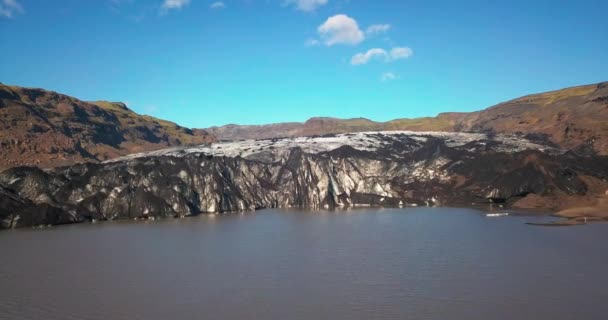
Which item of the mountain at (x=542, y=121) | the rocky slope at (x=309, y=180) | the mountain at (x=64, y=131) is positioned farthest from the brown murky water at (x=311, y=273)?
the mountain at (x=64, y=131)

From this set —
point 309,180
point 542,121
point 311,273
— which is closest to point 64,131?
point 309,180

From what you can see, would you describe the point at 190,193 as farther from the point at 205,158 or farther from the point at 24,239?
the point at 24,239

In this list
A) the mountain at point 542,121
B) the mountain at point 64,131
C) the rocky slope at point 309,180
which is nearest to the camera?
the rocky slope at point 309,180

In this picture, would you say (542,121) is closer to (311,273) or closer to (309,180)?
(309,180)

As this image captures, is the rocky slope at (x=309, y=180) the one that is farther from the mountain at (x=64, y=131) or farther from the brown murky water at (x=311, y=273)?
the mountain at (x=64, y=131)

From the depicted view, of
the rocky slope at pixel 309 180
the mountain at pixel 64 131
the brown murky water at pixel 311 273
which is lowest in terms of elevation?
the brown murky water at pixel 311 273

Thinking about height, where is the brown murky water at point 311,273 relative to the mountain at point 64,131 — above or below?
below

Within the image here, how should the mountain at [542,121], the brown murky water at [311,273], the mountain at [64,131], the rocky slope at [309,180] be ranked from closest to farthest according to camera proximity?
1. the brown murky water at [311,273]
2. the rocky slope at [309,180]
3. the mountain at [542,121]
4. the mountain at [64,131]

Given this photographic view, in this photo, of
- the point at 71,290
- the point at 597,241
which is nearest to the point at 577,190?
the point at 597,241
